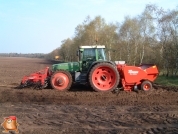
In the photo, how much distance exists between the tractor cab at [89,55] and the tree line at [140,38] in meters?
0.49

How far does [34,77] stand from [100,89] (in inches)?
116

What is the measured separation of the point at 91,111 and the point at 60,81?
378 centimetres

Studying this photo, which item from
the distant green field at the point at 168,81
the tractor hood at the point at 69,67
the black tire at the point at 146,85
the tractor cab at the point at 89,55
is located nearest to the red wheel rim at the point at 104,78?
the tractor cab at the point at 89,55

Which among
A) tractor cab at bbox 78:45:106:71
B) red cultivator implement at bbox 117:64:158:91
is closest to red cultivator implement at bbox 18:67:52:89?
tractor cab at bbox 78:45:106:71

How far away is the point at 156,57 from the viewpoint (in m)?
22.7

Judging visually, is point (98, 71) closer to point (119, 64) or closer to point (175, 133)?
point (119, 64)

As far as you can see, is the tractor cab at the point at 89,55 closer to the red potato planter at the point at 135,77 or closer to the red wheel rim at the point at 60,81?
the red wheel rim at the point at 60,81

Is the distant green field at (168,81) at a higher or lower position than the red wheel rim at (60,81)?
lower

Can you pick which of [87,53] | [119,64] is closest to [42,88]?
[87,53]

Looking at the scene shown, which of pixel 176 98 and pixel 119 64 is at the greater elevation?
pixel 119 64

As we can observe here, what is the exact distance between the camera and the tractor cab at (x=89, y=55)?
37.7ft

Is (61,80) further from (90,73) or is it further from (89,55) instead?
(89,55)

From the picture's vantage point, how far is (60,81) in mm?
11188

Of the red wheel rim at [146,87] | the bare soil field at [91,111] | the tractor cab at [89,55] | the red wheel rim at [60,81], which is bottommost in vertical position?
the bare soil field at [91,111]
